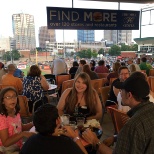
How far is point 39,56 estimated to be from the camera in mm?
7266

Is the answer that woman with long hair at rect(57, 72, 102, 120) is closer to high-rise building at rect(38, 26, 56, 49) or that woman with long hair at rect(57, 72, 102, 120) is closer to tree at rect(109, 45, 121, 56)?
high-rise building at rect(38, 26, 56, 49)

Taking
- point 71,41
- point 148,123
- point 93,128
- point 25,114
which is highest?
point 71,41

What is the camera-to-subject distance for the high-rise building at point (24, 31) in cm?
690

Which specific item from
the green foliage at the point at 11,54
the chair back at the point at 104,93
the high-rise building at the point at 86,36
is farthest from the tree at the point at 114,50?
the chair back at the point at 104,93

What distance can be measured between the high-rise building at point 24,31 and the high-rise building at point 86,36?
169 centimetres

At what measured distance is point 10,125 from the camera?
7.18ft

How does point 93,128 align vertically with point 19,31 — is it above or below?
below

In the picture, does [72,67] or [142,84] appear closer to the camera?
[142,84]

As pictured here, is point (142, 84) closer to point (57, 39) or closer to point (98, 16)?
point (98, 16)

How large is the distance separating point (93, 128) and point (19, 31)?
561 centimetres

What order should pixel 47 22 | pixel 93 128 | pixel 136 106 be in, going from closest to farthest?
pixel 136 106
pixel 93 128
pixel 47 22

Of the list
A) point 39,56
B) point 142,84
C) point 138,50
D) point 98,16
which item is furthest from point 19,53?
point 142,84

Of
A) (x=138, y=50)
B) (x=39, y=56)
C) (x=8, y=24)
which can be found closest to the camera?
(x=8, y=24)

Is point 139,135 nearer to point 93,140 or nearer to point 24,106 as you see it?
point 93,140
